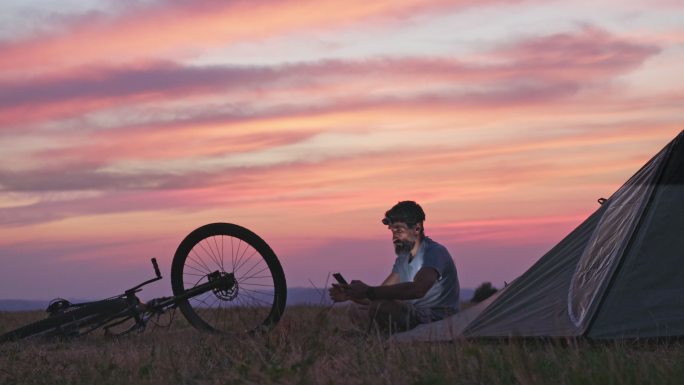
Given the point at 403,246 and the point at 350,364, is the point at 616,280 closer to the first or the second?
the point at 403,246

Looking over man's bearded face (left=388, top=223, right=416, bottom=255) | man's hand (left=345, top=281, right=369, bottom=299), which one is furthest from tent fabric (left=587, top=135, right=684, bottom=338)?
man's hand (left=345, top=281, right=369, bottom=299)

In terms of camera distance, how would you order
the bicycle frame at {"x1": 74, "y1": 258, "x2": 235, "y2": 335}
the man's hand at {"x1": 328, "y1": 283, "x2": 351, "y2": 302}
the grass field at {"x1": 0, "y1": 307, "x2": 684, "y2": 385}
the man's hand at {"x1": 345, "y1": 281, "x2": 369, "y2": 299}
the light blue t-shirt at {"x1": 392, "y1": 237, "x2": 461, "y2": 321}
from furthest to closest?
the bicycle frame at {"x1": 74, "y1": 258, "x2": 235, "y2": 335} < the light blue t-shirt at {"x1": 392, "y1": 237, "x2": 461, "y2": 321} < the man's hand at {"x1": 345, "y1": 281, "x2": 369, "y2": 299} < the man's hand at {"x1": 328, "y1": 283, "x2": 351, "y2": 302} < the grass field at {"x1": 0, "y1": 307, "x2": 684, "y2": 385}

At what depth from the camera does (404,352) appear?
6227mm

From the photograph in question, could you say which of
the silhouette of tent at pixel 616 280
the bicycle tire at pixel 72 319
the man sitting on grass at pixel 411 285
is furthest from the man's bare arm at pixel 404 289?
the bicycle tire at pixel 72 319

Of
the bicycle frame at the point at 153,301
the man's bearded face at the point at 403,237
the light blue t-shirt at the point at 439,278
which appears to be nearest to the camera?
the light blue t-shirt at the point at 439,278

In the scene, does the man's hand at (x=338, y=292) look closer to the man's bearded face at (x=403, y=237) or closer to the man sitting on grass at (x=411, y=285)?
the man sitting on grass at (x=411, y=285)

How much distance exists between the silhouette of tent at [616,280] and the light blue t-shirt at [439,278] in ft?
1.51

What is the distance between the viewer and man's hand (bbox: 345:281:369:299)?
8955 mm

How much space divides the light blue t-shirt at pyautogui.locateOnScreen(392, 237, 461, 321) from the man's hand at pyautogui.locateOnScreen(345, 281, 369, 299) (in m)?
0.50

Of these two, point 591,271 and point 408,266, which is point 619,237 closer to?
point 591,271

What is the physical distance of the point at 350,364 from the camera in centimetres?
606

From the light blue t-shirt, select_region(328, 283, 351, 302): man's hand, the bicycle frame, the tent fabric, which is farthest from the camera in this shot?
the bicycle frame

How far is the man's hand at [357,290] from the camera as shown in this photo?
29.4 ft

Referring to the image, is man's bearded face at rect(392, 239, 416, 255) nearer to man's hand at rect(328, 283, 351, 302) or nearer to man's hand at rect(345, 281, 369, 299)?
man's hand at rect(345, 281, 369, 299)
